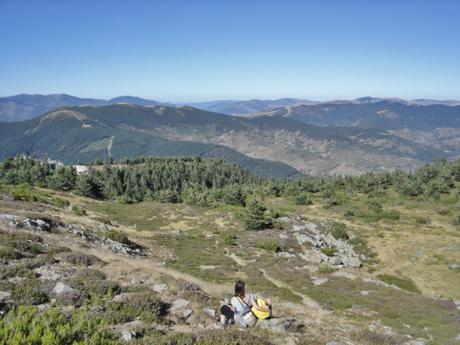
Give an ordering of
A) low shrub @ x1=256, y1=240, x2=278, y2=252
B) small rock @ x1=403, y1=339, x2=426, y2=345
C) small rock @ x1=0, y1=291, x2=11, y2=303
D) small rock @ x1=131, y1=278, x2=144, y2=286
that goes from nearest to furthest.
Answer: small rock @ x1=0, y1=291, x2=11, y2=303 → small rock @ x1=403, y1=339, x2=426, y2=345 → small rock @ x1=131, y1=278, x2=144, y2=286 → low shrub @ x1=256, y1=240, x2=278, y2=252

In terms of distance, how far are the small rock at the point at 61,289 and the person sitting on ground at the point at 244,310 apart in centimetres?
630

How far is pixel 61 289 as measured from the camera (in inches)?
543

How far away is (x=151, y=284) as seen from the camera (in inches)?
662

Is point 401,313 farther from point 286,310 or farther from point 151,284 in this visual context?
point 151,284

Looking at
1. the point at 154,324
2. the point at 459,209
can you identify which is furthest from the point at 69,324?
the point at 459,209

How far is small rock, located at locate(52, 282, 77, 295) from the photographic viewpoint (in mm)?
13588

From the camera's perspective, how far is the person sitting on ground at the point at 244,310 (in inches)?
536

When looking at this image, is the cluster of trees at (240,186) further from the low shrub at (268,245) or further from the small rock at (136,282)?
the small rock at (136,282)

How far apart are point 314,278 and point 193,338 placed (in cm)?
2049

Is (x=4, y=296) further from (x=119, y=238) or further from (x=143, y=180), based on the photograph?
(x=143, y=180)

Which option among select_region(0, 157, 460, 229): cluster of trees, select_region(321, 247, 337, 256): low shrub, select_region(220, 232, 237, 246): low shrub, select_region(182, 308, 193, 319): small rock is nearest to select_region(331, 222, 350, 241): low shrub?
select_region(321, 247, 337, 256): low shrub

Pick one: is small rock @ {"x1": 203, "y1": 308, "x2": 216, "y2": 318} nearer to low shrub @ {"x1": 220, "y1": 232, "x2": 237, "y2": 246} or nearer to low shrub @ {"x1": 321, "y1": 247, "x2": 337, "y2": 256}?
low shrub @ {"x1": 220, "y1": 232, "x2": 237, "y2": 246}

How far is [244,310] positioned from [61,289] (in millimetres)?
7494

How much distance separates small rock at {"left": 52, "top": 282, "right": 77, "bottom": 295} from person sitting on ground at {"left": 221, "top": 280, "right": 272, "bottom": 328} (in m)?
6.30
